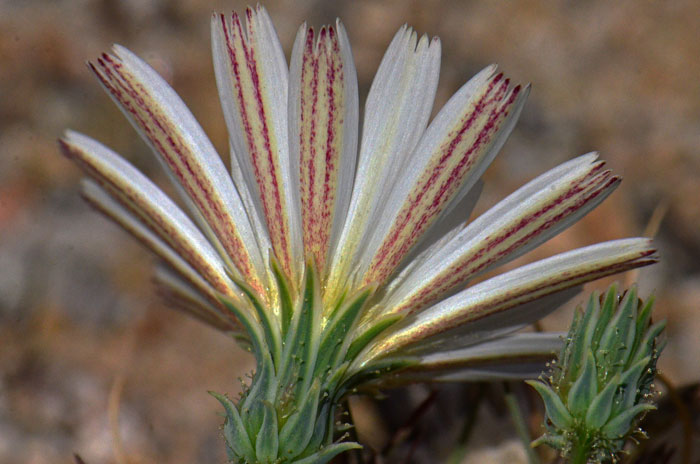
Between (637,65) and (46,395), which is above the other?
(637,65)

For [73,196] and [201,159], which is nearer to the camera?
[201,159]

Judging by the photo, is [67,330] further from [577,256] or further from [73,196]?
[577,256]

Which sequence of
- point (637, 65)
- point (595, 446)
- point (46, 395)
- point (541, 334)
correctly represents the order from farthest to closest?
point (637, 65), point (46, 395), point (541, 334), point (595, 446)

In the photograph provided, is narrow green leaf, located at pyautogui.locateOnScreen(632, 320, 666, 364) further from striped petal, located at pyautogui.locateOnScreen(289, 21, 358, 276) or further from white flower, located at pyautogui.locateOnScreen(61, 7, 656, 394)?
striped petal, located at pyautogui.locateOnScreen(289, 21, 358, 276)

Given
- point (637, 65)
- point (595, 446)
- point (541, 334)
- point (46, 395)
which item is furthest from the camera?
point (637, 65)

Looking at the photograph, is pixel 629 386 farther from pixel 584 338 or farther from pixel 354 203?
pixel 354 203

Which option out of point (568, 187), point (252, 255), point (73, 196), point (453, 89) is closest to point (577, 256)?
point (568, 187)

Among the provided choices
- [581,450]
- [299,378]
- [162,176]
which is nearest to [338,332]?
[299,378]

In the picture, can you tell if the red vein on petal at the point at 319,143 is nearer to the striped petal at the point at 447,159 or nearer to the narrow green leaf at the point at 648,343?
the striped petal at the point at 447,159

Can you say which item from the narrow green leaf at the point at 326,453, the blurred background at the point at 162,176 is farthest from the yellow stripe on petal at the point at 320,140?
the blurred background at the point at 162,176
